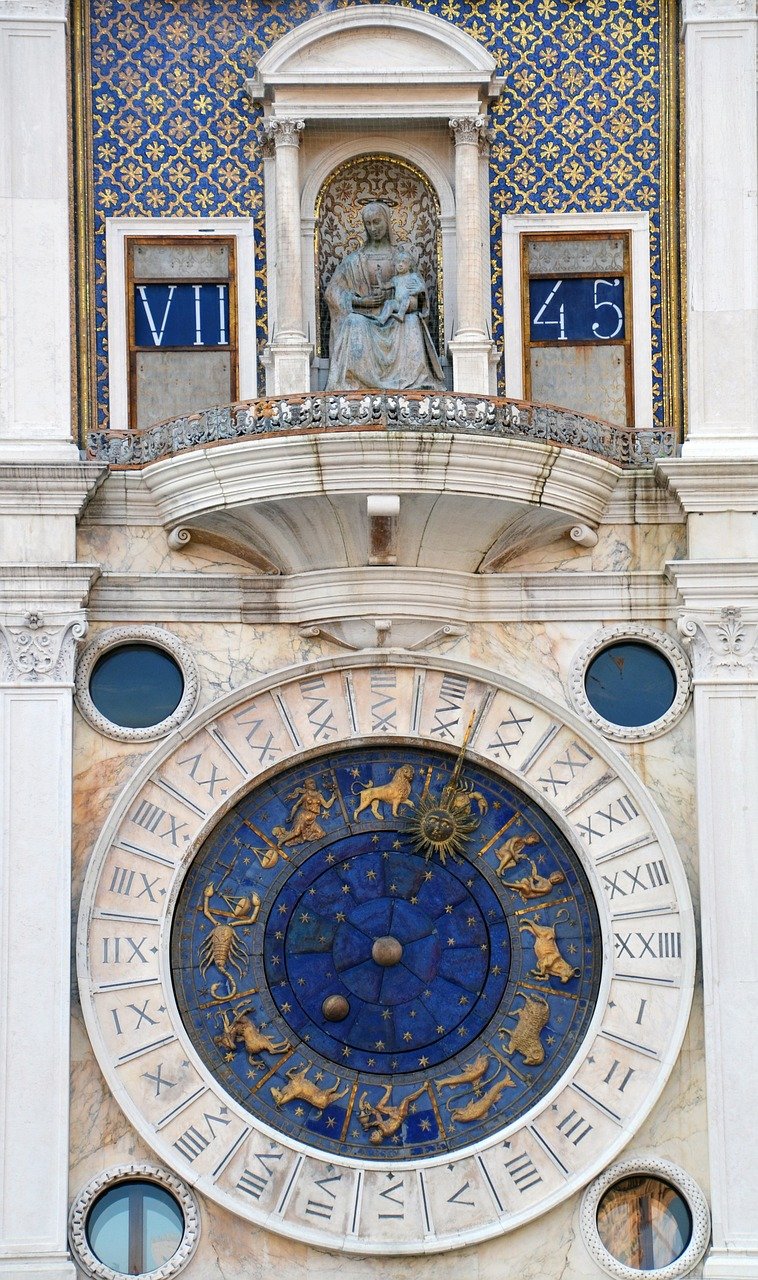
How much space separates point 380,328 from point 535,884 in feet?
10.1

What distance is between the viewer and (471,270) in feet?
54.8

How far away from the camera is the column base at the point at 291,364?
54.3ft

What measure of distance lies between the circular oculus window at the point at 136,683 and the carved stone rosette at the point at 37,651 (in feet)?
0.46

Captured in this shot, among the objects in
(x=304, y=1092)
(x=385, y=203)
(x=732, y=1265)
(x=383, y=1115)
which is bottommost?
(x=732, y=1265)

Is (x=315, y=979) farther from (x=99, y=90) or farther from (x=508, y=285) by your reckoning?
(x=99, y=90)

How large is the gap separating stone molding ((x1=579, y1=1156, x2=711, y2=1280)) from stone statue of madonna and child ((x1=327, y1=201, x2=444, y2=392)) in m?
4.15

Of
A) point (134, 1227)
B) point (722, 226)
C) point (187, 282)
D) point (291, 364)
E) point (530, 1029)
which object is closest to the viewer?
point (134, 1227)

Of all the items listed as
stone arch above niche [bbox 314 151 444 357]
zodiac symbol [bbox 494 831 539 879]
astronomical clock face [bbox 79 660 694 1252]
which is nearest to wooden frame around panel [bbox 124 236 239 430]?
stone arch above niche [bbox 314 151 444 357]

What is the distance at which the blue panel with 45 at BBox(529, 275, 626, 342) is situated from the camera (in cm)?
1697

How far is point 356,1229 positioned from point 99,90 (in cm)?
621

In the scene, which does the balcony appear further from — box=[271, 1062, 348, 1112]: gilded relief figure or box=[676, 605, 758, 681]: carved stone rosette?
box=[271, 1062, 348, 1112]: gilded relief figure

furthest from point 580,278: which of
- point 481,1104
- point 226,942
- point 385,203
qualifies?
point 481,1104

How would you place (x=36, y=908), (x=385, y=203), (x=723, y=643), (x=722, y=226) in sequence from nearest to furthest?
(x=36, y=908) → (x=723, y=643) → (x=722, y=226) → (x=385, y=203)

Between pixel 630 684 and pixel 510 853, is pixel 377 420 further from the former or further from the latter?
pixel 510 853
